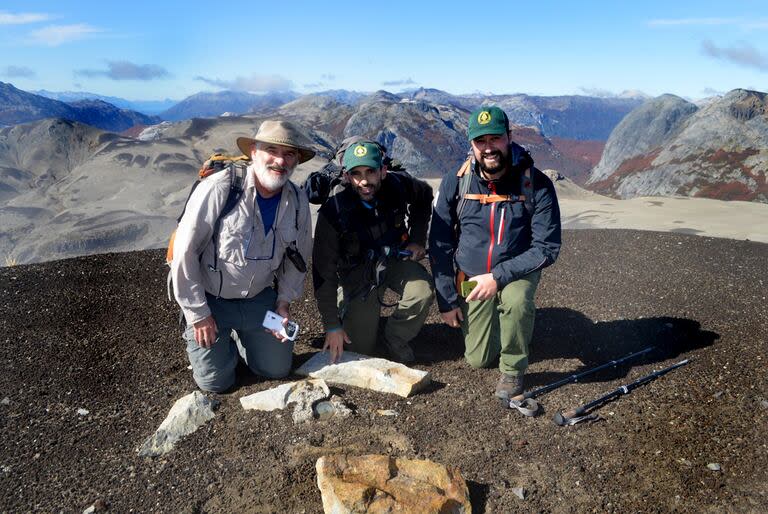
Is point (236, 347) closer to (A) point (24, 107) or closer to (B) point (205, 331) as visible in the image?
(B) point (205, 331)

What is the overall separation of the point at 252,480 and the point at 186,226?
6.08 ft

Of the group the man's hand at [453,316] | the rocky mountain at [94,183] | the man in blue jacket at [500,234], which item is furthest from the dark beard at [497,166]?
the rocky mountain at [94,183]

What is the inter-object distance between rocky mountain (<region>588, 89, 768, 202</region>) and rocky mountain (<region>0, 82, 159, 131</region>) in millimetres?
60783

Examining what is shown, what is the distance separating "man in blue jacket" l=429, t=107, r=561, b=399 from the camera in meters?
4.58

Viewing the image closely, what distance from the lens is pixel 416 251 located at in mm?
5355

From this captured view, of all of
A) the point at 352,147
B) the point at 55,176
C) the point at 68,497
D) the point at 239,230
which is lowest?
the point at 55,176

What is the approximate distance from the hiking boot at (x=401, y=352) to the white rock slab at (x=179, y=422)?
1.81 m

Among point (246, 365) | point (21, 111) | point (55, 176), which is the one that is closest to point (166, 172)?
point (55, 176)

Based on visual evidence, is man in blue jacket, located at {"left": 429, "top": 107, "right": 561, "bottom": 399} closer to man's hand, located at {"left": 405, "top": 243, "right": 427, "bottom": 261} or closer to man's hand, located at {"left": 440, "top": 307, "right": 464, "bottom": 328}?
man's hand, located at {"left": 440, "top": 307, "right": 464, "bottom": 328}

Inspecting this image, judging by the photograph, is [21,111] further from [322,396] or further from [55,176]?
[322,396]

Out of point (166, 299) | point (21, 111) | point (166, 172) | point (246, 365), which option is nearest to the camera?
point (246, 365)

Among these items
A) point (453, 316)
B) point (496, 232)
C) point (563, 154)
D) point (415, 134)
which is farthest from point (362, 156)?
point (563, 154)

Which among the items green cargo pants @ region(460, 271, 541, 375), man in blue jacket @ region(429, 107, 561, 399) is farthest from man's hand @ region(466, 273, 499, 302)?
green cargo pants @ region(460, 271, 541, 375)

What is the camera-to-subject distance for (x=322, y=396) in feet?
14.5
